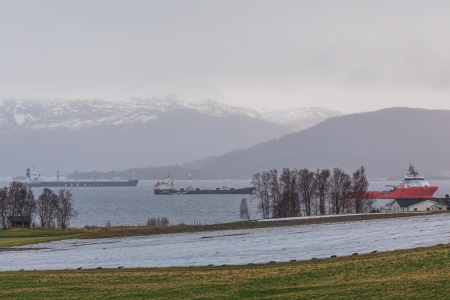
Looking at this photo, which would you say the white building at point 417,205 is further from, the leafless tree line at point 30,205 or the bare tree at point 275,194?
the leafless tree line at point 30,205

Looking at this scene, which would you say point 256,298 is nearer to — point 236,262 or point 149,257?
point 236,262

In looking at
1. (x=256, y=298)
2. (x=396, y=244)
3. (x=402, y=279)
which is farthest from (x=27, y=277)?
(x=396, y=244)

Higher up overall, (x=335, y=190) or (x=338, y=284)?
(x=335, y=190)

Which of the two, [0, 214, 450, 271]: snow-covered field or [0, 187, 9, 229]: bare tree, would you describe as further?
[0, 187, 9, 229]: bare tree

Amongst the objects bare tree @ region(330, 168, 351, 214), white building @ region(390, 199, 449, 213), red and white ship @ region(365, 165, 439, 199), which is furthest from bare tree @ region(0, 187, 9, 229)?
red and white ship @ region(365, 165, 439, 199)

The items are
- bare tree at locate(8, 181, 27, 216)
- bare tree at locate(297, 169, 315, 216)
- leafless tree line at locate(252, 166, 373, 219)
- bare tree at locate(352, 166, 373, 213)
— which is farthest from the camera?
bare tree at locate(8, 181, 27, 216)

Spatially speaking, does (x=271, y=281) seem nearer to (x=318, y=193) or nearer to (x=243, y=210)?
(x=243, y=210)

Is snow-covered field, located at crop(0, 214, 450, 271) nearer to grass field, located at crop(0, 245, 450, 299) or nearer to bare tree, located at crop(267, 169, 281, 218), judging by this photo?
grass field, located at crop(0, 245, 450, 299)

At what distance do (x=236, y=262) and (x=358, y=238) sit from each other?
16113mm

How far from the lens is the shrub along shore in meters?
29.6

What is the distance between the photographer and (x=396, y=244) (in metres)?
49.5

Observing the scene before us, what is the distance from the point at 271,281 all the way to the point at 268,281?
0.17m

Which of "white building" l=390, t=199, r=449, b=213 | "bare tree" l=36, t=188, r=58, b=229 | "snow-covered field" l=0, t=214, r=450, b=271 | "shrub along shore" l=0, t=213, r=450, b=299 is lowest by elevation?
"shrub along shore" l=0, t=213, r=450, b=299

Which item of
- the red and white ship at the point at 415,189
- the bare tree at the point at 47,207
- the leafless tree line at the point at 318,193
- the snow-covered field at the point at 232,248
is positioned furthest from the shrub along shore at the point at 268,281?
the red and white ship at the point at 415,189
